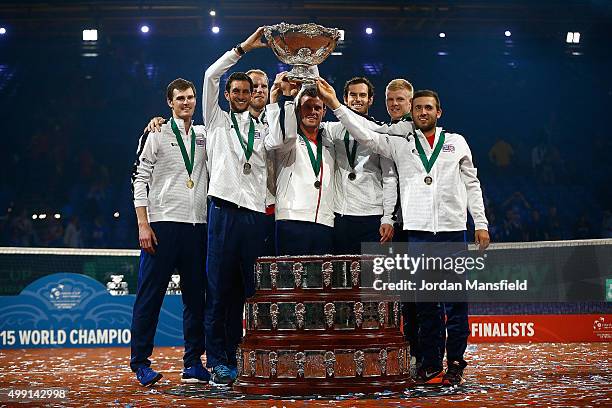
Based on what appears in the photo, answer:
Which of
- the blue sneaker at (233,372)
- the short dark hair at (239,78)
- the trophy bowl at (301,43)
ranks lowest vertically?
the blue sneaker at (233,372)

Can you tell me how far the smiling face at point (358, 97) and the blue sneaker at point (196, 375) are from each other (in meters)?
1.89

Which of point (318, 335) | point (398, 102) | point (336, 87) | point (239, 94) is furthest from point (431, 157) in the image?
point (336, 87)

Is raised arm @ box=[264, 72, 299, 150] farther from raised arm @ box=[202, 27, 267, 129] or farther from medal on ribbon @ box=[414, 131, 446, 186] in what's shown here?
medal on ribbon @ box=[414, 131, 446, 186]

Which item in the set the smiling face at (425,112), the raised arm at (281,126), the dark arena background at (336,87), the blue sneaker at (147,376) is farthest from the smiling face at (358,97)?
the dark arena background at (336,87)

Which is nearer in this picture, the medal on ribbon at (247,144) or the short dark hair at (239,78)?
the medal on ribbon at (247,144)

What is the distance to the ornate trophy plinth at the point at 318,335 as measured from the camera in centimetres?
455

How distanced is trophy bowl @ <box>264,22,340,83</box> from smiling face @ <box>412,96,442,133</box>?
0.73 meters

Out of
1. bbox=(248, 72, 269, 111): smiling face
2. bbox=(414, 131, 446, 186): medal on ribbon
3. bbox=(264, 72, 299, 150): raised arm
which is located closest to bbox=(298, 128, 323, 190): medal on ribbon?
bbox=(264, 72, 299, 150): raised arm

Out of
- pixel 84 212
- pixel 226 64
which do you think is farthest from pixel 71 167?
pixel 226 64

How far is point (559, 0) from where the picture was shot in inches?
500

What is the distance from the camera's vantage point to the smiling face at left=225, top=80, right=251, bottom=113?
206 inches

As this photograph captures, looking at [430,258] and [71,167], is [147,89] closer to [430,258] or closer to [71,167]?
[71,167]

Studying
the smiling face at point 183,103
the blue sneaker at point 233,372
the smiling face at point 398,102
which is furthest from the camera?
the smiling face at point 398,102

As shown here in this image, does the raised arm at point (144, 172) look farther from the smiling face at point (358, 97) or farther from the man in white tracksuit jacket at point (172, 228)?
the smiling face at point (358, 97)
